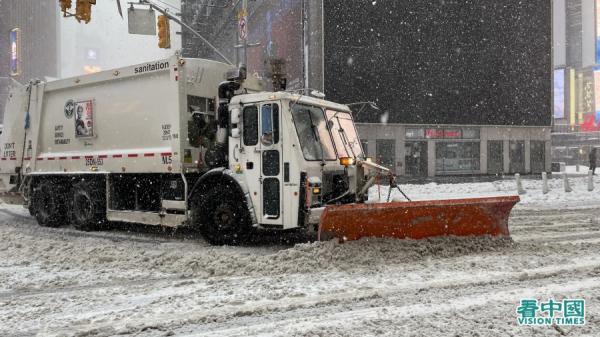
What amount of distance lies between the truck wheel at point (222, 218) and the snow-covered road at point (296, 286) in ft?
0.95

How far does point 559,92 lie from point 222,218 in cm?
6988

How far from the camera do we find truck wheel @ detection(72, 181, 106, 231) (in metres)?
10.6

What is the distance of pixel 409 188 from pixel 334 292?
1777 cm

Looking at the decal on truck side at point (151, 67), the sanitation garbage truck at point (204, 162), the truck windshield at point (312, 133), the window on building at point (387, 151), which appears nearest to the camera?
the sanitation garbage truck at point (204, 162)

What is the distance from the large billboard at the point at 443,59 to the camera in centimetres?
2884

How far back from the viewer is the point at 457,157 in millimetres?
33000

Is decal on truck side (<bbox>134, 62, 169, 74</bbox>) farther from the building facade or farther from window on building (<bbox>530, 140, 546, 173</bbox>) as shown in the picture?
the building facade

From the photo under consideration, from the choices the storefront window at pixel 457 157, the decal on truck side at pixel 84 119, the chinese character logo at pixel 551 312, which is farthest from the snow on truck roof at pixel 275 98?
the storefront window at pixel 457 157

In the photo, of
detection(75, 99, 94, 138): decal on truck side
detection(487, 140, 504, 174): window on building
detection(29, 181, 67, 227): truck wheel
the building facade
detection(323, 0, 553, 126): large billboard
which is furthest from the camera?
the building facade

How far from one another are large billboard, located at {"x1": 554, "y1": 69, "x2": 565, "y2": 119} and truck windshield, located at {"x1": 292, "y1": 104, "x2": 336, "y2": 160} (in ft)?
223

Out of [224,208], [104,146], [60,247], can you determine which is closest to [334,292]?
[224,208]

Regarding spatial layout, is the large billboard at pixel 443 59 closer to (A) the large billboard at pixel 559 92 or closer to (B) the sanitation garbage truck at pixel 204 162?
(B) the sanitation garbage truck at pixel 204 162

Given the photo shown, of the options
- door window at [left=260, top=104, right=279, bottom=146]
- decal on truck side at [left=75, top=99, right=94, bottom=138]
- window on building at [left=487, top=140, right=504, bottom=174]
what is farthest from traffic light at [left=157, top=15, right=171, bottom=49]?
window on building at [left=487, top=140, right=504, bottom=174]

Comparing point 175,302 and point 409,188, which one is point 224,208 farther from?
point 409,188
